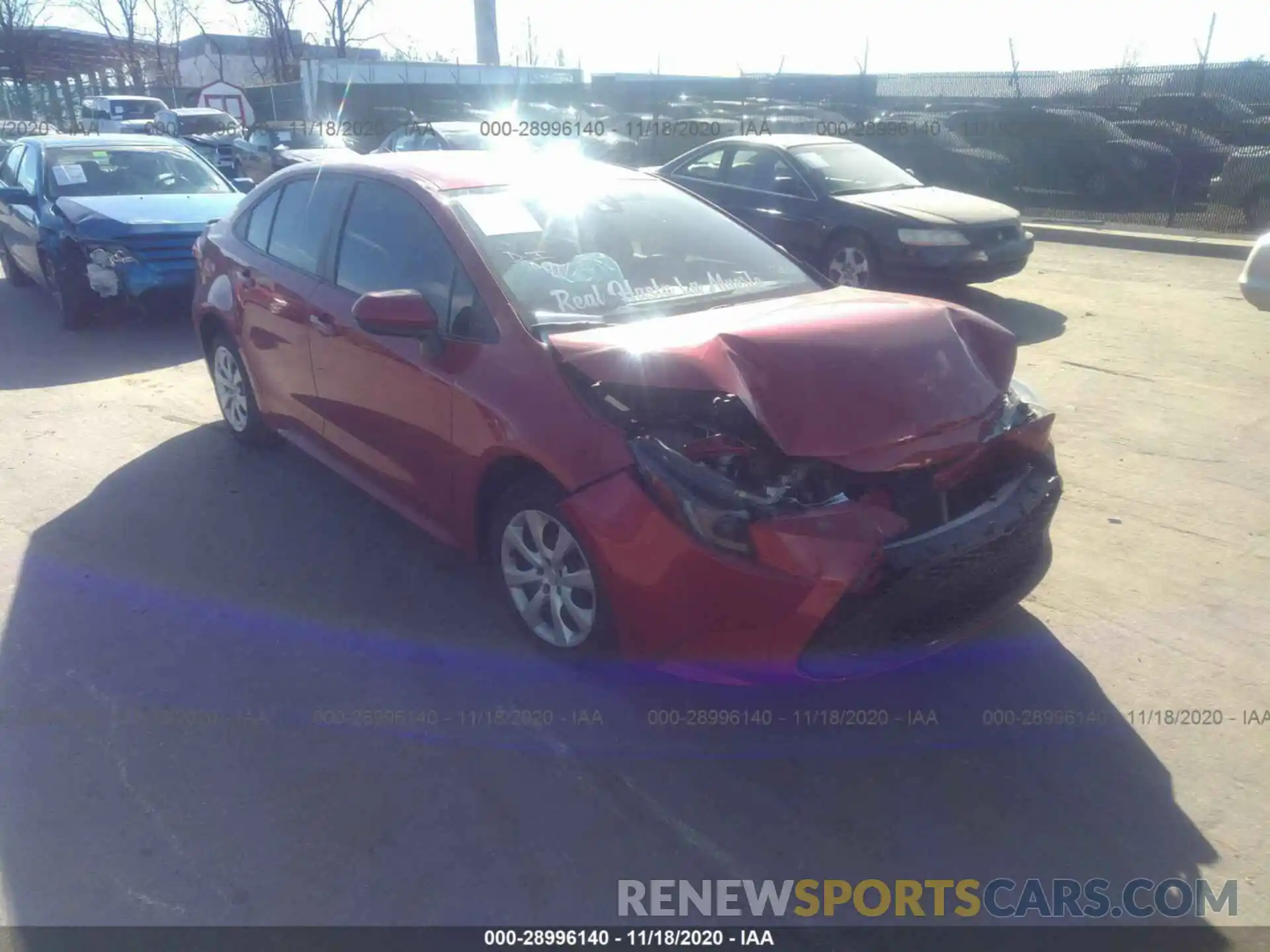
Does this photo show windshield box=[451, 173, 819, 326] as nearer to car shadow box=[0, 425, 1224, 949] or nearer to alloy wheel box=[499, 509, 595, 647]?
alloy wheel box=[499, 509, 595, 647]

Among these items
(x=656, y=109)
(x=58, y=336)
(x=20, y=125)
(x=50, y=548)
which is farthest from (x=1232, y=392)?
(x=20, y=125)

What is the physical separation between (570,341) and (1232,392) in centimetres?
521

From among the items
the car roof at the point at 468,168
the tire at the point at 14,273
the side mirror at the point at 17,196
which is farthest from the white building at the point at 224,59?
the car roof at the point at 468,168

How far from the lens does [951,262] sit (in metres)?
8.94

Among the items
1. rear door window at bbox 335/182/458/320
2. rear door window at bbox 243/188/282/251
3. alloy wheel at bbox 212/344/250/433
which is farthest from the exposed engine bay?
alloy wheel at bbox 212/344/250/433

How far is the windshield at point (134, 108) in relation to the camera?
30.1 metres

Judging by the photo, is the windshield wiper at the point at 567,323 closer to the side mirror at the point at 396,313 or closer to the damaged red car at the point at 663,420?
the damaged red car at the point at 663,420

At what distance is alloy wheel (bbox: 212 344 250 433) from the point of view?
5637 millimetres

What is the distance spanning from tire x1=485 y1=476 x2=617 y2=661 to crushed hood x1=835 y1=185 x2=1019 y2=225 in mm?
6569

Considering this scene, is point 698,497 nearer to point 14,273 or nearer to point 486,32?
point 14,273

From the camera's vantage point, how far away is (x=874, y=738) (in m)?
3.29

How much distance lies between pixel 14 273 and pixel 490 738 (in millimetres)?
10289

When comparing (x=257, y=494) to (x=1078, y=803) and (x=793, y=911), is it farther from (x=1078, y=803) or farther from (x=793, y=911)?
(x=1078, y=803)

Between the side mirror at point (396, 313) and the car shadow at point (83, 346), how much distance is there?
4781mm
